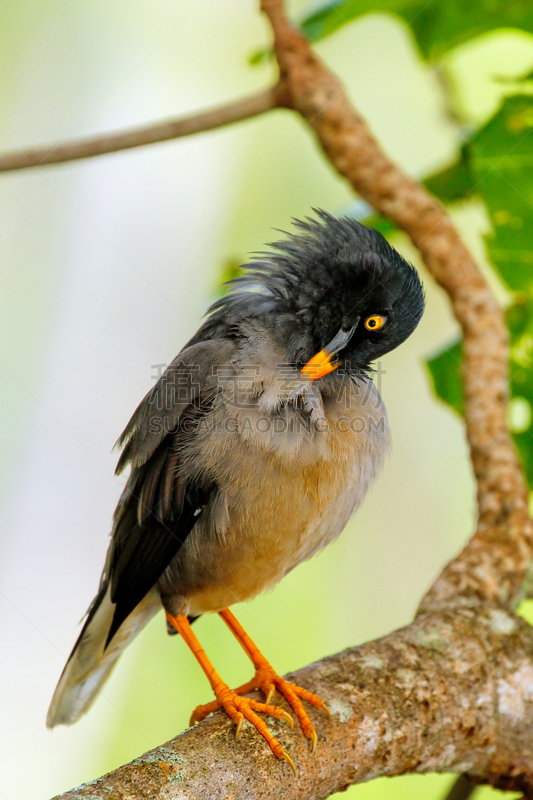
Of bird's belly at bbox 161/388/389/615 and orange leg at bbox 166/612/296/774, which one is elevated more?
bird's belly at bbox 161/388/389/615

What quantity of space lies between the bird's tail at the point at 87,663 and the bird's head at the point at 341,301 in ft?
4.17

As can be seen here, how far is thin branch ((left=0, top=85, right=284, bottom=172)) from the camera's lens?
9.40ft

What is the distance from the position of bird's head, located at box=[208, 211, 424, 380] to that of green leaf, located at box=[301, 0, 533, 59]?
1582mm

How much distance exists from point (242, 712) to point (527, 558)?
4.76 feet

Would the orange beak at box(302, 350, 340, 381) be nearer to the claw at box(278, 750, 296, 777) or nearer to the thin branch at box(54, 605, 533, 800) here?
the thin branch at box(54, 605, 533, 800)

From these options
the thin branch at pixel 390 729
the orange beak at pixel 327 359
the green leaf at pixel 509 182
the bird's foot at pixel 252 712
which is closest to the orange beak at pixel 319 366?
the orange beak at pixel 327 359

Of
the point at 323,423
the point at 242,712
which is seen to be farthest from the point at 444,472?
the point at 242,712

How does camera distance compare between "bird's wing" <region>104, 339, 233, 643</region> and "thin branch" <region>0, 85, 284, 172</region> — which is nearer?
"bird's wing" <region>104, 339, 233, 643</region>

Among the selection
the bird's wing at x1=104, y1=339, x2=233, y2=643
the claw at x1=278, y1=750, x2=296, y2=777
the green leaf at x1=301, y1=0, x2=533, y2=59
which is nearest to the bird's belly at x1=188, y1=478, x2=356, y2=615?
the bird's wing at x1=104, y1=339, x2=233, y2=643

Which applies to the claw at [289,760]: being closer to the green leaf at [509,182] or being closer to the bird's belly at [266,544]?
the bird's belly at [266,544]

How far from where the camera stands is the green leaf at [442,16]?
3566 mm

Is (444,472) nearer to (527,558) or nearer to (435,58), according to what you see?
(527,558)

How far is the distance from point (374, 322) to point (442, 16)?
2.01 metres

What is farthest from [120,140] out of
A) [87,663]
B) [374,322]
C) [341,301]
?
[87,663]
